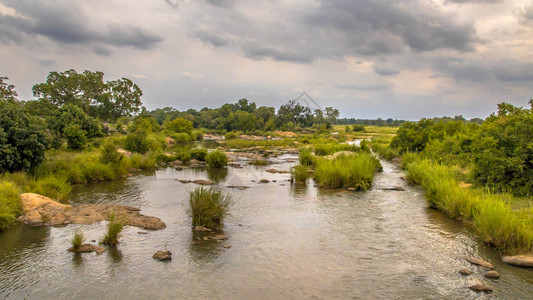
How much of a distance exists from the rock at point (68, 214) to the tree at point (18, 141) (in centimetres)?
312

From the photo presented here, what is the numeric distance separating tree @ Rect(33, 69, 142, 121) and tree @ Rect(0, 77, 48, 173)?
33.0 m

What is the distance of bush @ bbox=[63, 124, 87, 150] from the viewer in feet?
93.2

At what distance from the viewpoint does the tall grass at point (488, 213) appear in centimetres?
1118

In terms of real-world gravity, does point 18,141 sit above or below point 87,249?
above

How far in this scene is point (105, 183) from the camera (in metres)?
23.1

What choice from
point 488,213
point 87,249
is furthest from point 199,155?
point 488,213

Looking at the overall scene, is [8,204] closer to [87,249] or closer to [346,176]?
[87,249]

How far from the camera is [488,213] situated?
12.0 m

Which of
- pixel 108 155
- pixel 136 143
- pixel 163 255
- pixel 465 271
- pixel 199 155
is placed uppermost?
pixel 136 143

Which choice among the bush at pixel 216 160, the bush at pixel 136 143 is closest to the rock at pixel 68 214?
the bush at pixel 216 160

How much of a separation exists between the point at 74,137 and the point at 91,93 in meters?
27.4

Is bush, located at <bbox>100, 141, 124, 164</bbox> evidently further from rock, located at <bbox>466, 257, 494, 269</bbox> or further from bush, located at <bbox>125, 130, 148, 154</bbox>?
rock, located at <bbox>466, 257, 494, 269</bbox>

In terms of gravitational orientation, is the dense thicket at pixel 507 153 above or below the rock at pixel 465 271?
above

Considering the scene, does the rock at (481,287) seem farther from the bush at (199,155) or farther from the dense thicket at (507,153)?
the bush at (199,155)
